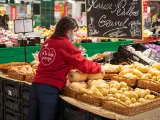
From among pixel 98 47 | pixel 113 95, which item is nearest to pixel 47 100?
pixel 113 95

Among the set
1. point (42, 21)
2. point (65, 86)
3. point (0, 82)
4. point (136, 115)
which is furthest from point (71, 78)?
point (42, 21)

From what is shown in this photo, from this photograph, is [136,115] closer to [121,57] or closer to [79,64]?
[79,64]

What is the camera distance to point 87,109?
329 centimetres

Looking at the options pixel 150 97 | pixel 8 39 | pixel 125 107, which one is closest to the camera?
pixel 125 107

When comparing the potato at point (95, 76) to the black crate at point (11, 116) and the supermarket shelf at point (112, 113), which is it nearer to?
the supermarket shelf at point (112, 113)

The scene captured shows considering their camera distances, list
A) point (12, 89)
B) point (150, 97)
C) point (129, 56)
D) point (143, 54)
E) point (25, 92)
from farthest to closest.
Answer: point (143, 54) < point (129, 56) < point (12, 89) < point (25, 92) < point (150, 97)

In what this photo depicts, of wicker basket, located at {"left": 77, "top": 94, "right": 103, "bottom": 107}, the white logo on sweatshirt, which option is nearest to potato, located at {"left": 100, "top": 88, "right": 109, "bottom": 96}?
wicker basket, located at {"left": 77, "top": 94, "right": 103, "bottom": 107}

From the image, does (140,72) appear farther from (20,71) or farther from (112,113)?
(20,71)

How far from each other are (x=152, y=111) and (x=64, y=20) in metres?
1.44

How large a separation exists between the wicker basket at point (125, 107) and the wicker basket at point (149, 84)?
0.42 metres

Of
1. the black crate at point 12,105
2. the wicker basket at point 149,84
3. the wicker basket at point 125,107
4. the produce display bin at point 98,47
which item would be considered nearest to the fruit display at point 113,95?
the wicker basket at point 125,107

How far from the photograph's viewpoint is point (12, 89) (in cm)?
465

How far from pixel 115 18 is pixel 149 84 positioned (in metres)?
1.83

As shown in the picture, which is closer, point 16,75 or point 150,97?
point 150,97
